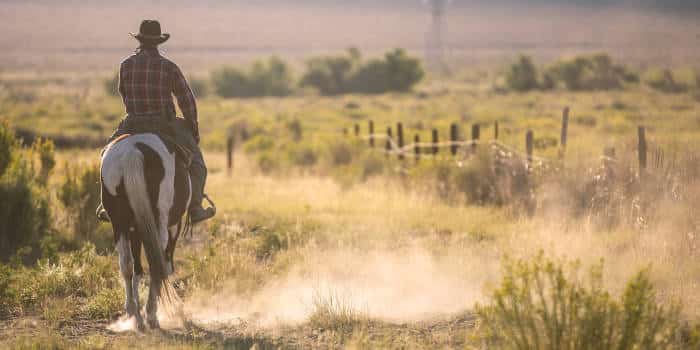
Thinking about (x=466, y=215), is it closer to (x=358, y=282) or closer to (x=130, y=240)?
(x=358, y=282)

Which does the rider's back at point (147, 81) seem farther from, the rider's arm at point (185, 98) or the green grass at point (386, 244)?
the green grass at point (386, 244)

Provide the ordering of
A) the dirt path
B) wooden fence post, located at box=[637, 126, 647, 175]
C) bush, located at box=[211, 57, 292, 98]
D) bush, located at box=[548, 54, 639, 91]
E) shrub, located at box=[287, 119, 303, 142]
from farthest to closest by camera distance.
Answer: bush, located at box=[211, 57, 292, 98] < bush, located at box=[548, 54, 639, 91] < shrub, located at box=[287, 119, 303, 142] < wooden fence post, located at box=[637, 126, 647, 175] < the dirt path

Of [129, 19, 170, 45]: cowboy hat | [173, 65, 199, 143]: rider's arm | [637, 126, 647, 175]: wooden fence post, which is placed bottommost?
[637, 126, 647, 175]: wooden fence post

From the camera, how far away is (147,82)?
668 cm

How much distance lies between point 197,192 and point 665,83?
156 ft

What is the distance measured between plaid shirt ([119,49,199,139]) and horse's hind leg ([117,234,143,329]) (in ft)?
3.77

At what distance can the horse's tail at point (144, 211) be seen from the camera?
607cm

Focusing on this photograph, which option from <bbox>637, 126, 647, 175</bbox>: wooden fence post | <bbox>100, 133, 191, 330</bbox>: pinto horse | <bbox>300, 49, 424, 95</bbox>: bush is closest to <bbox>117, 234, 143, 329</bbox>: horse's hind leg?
<bbox>100, 133, 191, 330</bbox>: pinto horse

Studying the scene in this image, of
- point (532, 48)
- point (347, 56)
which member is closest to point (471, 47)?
point (532, 48)

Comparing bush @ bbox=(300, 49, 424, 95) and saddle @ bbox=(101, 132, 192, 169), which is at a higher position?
saddle @ bbox=(101, 132, 192, 169)

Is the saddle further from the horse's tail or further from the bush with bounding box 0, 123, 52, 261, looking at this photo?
the bush with bounding box 0, 123, 52, 261

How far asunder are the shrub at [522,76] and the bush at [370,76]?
7.88 metres

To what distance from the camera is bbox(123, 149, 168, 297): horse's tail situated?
6066 mm

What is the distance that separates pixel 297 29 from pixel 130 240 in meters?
167
